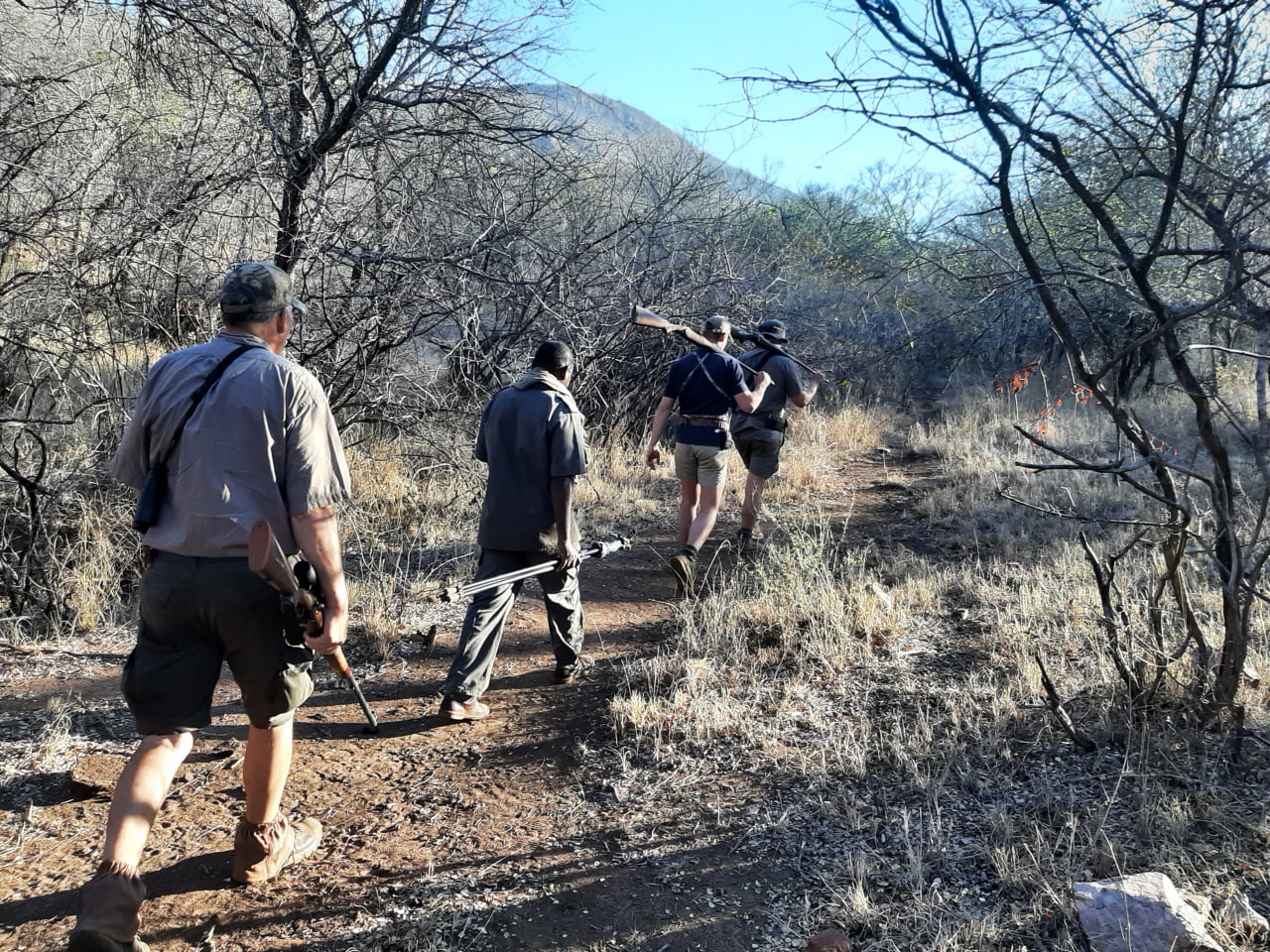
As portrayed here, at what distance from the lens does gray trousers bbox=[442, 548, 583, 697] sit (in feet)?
13.6

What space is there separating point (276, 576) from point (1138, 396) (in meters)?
15.7

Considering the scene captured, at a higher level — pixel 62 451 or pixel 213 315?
pixel 213 315

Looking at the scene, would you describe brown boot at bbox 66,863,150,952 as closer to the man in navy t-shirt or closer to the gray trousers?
the gray trousers

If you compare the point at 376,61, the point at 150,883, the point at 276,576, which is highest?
the point at 376,61

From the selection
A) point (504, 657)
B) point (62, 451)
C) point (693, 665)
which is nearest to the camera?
point (693, 665)

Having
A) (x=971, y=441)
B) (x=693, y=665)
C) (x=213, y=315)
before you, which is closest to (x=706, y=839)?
(x=693, y=665)

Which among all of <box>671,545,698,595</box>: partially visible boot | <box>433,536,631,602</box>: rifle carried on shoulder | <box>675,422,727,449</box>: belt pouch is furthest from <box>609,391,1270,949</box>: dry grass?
<box>675,422,727,449</box>: belt pouch

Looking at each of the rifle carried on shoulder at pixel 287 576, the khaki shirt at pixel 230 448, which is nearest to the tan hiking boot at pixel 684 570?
the rifle carried on shoulder at pixel 287 576

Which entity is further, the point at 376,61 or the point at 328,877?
the point at 376,61

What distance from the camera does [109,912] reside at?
2.36 metres

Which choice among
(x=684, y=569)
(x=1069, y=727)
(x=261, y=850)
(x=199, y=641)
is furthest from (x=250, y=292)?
(x=684, y=569)

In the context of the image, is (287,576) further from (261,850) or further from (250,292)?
(261,850)

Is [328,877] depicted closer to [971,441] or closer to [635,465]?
[635,465]

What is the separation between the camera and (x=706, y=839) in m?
3.21
